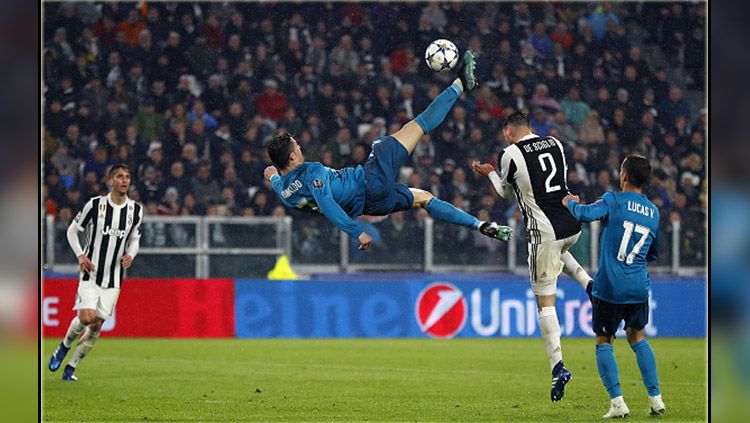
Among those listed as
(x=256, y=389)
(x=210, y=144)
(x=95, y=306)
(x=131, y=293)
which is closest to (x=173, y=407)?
(x=256, y=389)

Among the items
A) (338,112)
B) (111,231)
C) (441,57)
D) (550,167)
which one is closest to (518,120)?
(550,167)

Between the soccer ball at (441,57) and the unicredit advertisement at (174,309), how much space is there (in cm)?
853

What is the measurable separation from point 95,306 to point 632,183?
582 centimetres

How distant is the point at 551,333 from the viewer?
858 cm

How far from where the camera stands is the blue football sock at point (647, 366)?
26.2 feet

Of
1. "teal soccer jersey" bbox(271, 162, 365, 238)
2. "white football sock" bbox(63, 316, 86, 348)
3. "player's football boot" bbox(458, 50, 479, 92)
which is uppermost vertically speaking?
"player's football boot" bbox(458, 50, 479, 92)

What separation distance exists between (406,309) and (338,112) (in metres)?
4.19

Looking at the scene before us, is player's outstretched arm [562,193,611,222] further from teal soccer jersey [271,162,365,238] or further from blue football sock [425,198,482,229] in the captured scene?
teal soccer jersey [271,162,365,238]

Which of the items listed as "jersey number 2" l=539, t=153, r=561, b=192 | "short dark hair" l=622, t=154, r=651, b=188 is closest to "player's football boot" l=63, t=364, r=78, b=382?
"jersey number 2" l=539, t=153, r=561, b=192

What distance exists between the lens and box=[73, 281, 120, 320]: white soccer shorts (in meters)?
11.0

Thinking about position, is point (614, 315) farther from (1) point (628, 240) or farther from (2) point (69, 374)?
(2) point (69, 374)

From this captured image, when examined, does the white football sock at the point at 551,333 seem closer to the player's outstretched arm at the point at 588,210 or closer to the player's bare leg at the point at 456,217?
the player's bare leg at the point at 456,217

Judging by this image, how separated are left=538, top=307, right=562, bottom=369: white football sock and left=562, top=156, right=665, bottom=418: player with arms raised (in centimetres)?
48

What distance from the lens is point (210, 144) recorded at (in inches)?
735
